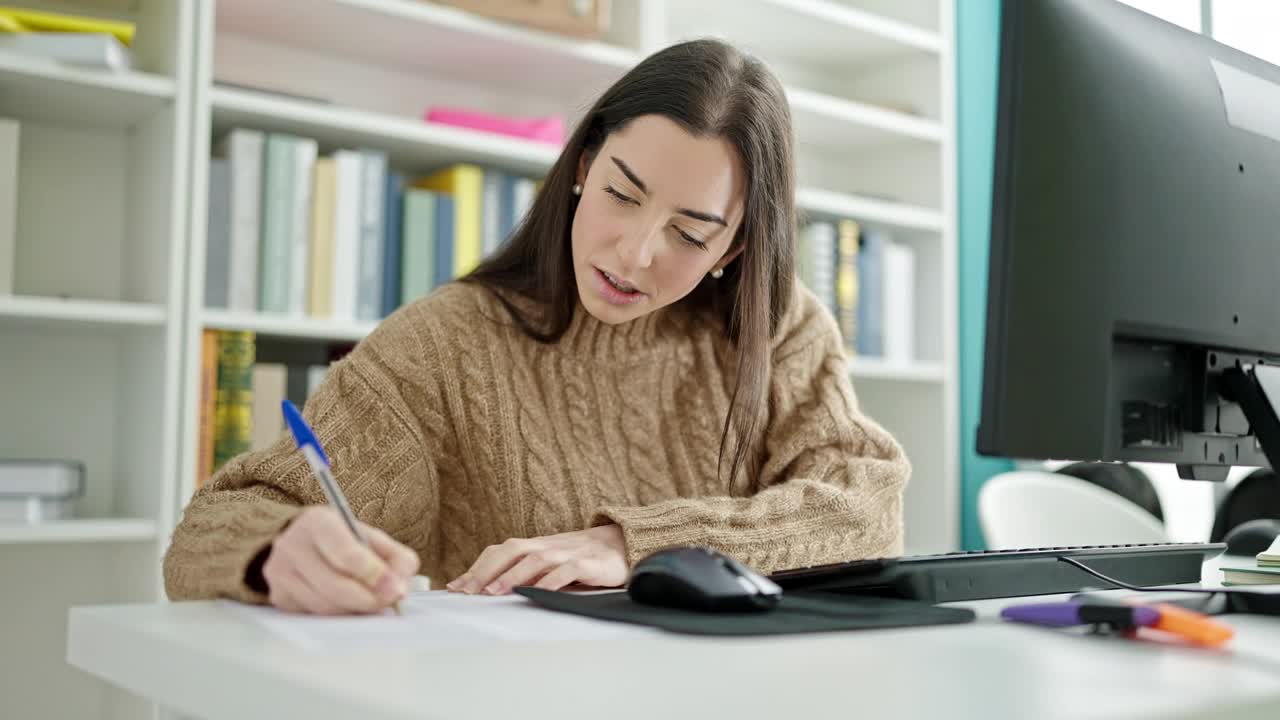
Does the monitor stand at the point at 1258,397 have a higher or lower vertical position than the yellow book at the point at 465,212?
lower

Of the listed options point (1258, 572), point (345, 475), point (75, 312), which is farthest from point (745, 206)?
point (75, 312)

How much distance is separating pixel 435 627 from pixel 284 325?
1424 mm

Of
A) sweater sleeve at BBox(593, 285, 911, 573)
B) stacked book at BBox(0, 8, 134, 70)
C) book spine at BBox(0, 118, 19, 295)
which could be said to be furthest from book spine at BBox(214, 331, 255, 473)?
sweater sleeve at BBox(593, 285, 911, 573)

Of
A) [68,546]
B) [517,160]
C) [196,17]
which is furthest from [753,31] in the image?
[68,546]

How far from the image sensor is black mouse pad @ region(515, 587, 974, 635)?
0.71 metres

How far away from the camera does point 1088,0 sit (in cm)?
90

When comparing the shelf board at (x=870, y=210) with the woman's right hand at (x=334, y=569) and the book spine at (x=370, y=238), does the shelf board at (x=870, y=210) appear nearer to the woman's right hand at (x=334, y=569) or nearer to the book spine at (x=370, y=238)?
the book spine at (x=370, y=238)

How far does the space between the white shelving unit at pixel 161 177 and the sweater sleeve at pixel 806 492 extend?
19.8 inches

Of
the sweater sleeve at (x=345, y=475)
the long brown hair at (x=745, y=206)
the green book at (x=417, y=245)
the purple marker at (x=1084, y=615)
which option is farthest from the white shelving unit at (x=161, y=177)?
the purple marker at (x=1084, y=615)

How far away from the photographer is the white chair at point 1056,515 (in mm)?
2438

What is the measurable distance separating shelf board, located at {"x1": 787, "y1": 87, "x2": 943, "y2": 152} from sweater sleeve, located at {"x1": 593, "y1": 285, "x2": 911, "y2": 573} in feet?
3.89

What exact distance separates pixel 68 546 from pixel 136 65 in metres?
0.89

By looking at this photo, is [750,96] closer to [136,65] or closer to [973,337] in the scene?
[136,65]

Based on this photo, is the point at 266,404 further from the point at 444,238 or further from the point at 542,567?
the point at 542,567
